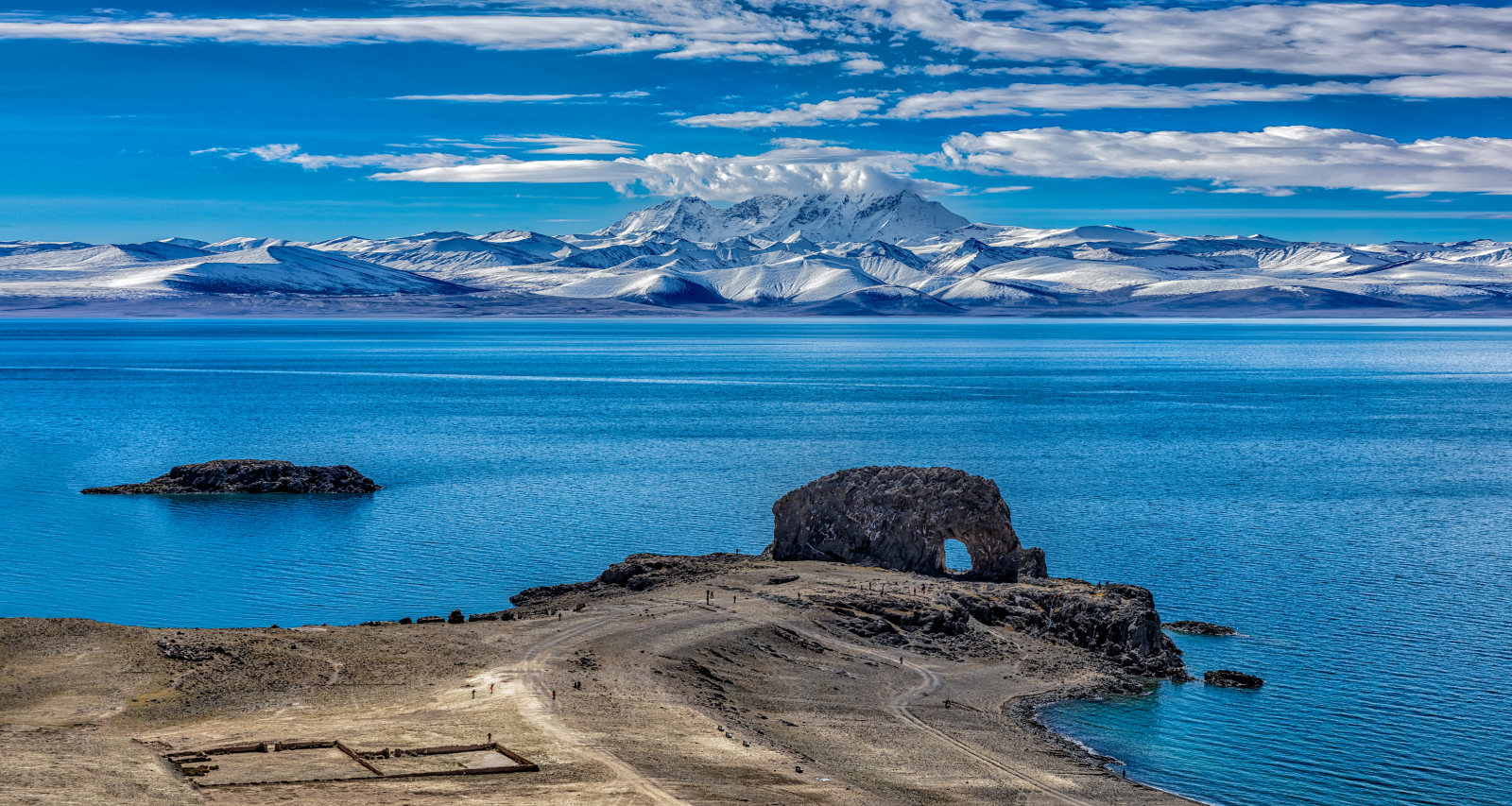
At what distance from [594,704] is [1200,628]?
22.9m

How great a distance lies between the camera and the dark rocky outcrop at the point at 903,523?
48.8 meters

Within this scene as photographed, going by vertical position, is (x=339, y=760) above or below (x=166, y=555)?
above

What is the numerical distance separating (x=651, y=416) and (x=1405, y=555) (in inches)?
2887

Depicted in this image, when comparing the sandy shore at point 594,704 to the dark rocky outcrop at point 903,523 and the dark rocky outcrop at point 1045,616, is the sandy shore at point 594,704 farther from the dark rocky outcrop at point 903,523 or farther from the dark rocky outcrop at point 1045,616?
the dark rocky outcrop at point 903,523

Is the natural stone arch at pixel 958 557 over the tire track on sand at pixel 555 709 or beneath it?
beneath

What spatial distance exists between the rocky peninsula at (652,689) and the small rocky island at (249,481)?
100ft

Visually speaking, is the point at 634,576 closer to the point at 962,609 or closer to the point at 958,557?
the point at 962,609

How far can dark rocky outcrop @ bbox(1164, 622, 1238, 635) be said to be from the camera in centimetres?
4428

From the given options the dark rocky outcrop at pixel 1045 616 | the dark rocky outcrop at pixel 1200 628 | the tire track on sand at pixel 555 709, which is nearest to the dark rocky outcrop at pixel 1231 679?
the dark rocky outcrop at pixel 1045 616

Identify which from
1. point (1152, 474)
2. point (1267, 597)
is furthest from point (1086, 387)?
point (1267, 597)

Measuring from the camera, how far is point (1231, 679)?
3862 cm

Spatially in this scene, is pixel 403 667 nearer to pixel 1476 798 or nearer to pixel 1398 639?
pixel 1476 798

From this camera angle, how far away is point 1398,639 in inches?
1676

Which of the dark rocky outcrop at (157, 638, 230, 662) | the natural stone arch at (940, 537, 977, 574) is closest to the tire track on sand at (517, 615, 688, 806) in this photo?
the dark rocky outcrop at (157, 638, 230, 662)
